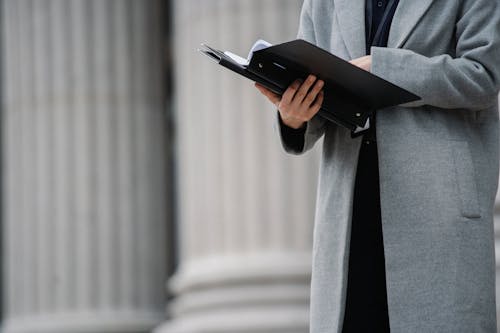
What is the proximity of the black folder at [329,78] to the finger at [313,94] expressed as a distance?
20 millimetres

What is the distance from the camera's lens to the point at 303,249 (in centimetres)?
785

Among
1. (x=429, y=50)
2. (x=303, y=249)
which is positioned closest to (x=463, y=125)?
(x=429, y=50)

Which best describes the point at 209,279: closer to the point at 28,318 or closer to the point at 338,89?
the point at 28,318

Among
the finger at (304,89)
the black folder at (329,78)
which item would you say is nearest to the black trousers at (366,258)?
the black folder at (329,78)

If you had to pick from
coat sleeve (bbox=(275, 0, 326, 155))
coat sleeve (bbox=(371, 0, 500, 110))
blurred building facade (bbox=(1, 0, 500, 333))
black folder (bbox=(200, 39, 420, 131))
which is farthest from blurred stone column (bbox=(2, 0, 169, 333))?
coat sleeve (bbox=(371, 0, 500, 110))

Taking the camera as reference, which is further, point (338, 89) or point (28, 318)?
point (28, 318)

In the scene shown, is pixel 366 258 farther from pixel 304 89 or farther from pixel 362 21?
pixel 362 21

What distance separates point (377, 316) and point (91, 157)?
6.52 meters

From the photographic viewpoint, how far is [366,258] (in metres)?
3.70

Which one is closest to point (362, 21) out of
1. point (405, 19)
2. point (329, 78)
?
point (405, 19)

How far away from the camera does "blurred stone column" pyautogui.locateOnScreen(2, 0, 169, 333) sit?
9.77m

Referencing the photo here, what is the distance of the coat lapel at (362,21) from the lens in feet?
12.2

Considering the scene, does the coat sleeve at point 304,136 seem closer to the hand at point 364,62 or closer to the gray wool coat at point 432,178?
the gray wool coat at point 432,178

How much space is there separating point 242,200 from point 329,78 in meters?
4.35
